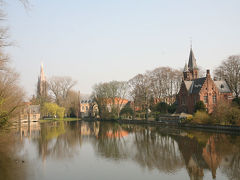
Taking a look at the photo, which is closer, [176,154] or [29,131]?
[176,154]

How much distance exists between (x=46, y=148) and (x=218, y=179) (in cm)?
1715

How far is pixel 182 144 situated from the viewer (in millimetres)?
23938

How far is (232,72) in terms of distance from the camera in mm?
47750

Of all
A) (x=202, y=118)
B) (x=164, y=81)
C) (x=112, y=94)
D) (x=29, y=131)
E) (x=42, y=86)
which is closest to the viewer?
(x=202, y=118)

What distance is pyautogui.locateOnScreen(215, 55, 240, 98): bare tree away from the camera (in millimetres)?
46656

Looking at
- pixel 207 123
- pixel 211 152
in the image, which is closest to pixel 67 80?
pixel 207 123

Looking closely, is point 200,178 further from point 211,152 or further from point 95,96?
point 95,96

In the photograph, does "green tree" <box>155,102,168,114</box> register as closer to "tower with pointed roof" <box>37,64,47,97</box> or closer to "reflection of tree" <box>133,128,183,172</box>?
"reflection of tree" <box>133,128,183,172</box>

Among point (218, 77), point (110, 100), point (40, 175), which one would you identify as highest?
point (218, 77)

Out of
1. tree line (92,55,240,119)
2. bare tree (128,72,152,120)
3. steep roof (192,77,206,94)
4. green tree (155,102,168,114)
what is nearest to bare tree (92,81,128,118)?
Answer: tree line (92,55,240,119)

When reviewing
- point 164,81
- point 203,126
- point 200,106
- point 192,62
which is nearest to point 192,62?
point 192,62

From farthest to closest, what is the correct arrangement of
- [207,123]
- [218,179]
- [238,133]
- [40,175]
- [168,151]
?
[207,123]
[238,133]
[168,151]
[40,175]
[218,179]

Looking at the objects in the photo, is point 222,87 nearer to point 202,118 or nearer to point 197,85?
point 197,85

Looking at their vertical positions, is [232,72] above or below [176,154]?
above
